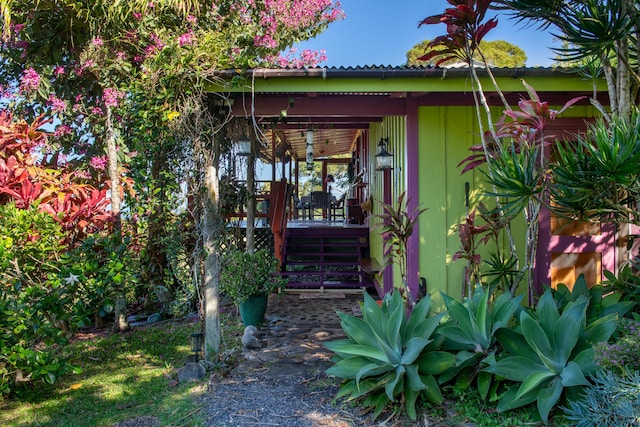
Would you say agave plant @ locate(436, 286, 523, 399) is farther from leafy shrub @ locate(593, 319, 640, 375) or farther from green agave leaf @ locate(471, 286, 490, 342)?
leafy shrub @ locate(593, 319, 640, 375)

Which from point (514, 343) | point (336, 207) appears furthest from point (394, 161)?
point (336, 207)

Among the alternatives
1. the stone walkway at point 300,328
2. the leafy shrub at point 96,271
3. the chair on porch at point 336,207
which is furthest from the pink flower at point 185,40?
the chair on porch at point 336,207

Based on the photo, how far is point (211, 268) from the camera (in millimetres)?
4531

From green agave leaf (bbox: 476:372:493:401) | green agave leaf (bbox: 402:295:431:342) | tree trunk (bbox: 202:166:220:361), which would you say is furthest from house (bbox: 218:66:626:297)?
green agave leaf (bbox: 476:372:493:401)

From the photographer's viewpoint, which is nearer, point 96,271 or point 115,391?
point 115,391

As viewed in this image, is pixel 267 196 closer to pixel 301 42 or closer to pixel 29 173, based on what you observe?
pixel 301 42

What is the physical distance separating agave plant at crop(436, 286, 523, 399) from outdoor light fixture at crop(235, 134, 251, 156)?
3.35 meters

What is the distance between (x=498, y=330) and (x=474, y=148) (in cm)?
175

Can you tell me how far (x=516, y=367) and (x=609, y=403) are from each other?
1.73 ft

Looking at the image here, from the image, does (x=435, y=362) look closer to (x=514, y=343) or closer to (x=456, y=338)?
(x=456, y=338)

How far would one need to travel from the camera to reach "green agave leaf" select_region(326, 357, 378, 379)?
126 inches

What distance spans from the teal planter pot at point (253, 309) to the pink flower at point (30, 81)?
3.98 m

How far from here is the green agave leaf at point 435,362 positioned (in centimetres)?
308

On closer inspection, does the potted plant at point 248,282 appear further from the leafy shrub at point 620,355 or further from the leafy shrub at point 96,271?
the leafy shrub at point 620,355
